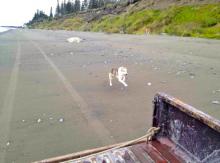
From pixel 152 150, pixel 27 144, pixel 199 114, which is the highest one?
pixel 199 114

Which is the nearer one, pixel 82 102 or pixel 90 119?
pixel 90 119

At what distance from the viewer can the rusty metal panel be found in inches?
112

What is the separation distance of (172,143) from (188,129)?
347mm

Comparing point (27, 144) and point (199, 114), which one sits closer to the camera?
point (199, 114)

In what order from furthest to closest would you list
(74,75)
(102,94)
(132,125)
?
(74,75), (102,94), (132,125)

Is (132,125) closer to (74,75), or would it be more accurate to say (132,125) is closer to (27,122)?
(27,122)

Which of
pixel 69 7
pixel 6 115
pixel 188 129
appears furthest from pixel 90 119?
pixel 69 7

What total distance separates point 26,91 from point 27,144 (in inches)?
141

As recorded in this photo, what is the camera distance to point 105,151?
3.30 meters

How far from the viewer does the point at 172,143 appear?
347 cm

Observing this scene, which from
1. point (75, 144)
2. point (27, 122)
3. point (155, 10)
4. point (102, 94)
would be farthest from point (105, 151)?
point (155, 10)

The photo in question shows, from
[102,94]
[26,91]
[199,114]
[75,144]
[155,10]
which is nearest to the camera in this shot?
[199,114]

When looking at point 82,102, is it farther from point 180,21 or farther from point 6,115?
point 180,21

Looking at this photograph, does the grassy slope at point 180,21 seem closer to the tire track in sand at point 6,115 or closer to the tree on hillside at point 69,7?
the tire track in sand at point 6,115
